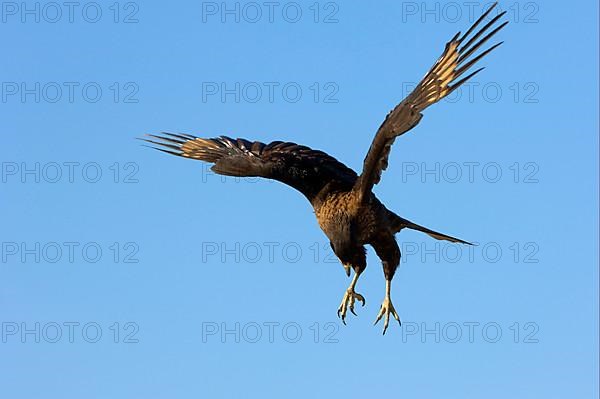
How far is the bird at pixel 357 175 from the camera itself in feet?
51.2

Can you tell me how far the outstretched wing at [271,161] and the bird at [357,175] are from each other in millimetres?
12

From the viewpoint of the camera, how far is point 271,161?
18.6 metres

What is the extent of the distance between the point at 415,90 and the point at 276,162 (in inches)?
125

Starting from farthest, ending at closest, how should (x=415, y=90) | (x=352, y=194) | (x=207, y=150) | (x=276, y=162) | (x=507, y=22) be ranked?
(x=207, y=150) < (x=276, y=162) < (x=352, y=194) < (x=415, y=90) < (x=507, y=22)

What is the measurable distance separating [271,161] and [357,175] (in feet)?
3.68

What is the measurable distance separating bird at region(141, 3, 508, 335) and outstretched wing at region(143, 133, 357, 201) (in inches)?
0.5

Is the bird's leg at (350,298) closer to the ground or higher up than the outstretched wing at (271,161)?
closer to the ground

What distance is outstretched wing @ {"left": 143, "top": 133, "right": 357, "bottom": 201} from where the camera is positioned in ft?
59.0

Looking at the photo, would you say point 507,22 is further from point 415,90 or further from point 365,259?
point 365,259

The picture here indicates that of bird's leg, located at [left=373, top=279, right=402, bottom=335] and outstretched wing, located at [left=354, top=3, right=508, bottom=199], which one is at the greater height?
outstretched wing, located at [left=354, top=3, right=508, bottom=199]

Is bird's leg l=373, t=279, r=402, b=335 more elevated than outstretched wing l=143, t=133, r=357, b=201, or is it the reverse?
outstretched wing l=143, t=133, r=357, b=201

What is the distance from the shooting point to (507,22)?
48.6 feet

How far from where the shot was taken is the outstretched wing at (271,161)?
1798cm

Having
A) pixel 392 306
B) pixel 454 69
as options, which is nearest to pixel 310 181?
pixel 392 306
